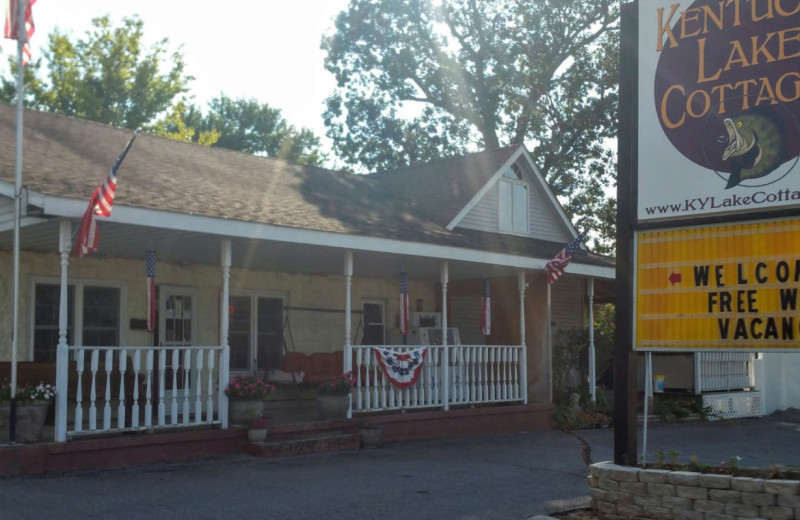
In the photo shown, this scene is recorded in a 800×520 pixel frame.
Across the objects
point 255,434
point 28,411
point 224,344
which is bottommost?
point 255,434

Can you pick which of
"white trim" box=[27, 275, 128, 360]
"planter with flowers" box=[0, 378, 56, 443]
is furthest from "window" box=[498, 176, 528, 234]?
"planter with flowers" box=[0, 378, 56, 443]

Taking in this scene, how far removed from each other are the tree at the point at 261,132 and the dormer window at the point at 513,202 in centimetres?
3487

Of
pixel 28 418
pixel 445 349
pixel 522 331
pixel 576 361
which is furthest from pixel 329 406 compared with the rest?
pixel 576 361

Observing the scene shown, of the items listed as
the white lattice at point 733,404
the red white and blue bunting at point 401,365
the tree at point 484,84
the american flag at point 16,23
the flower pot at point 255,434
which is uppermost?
the tree at point 484,84

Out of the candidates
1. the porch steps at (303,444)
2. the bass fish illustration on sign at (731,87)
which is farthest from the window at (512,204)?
the bass fish illustration on sign at (731,87)

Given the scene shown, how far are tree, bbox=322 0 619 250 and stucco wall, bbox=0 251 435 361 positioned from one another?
16.2 metres

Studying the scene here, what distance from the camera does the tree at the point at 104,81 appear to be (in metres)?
36.1

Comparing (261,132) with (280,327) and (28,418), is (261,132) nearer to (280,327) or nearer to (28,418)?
(280,327)

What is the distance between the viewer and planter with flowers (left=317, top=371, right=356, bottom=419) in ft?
43.0

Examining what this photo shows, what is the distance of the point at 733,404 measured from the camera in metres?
21.6

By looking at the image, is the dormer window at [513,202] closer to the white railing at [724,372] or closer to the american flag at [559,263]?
the american flag at [559,263]

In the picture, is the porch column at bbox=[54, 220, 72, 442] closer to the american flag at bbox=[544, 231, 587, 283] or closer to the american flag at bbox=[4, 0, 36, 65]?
the american flag at bbox=[4, 0, 36, 65]

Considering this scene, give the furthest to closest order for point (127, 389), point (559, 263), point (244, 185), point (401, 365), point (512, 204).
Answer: point (512, 204)
point (559, 263)
point (244, 185)
point (401, 365)
point (127, 389)

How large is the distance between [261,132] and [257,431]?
45756 millimetres
